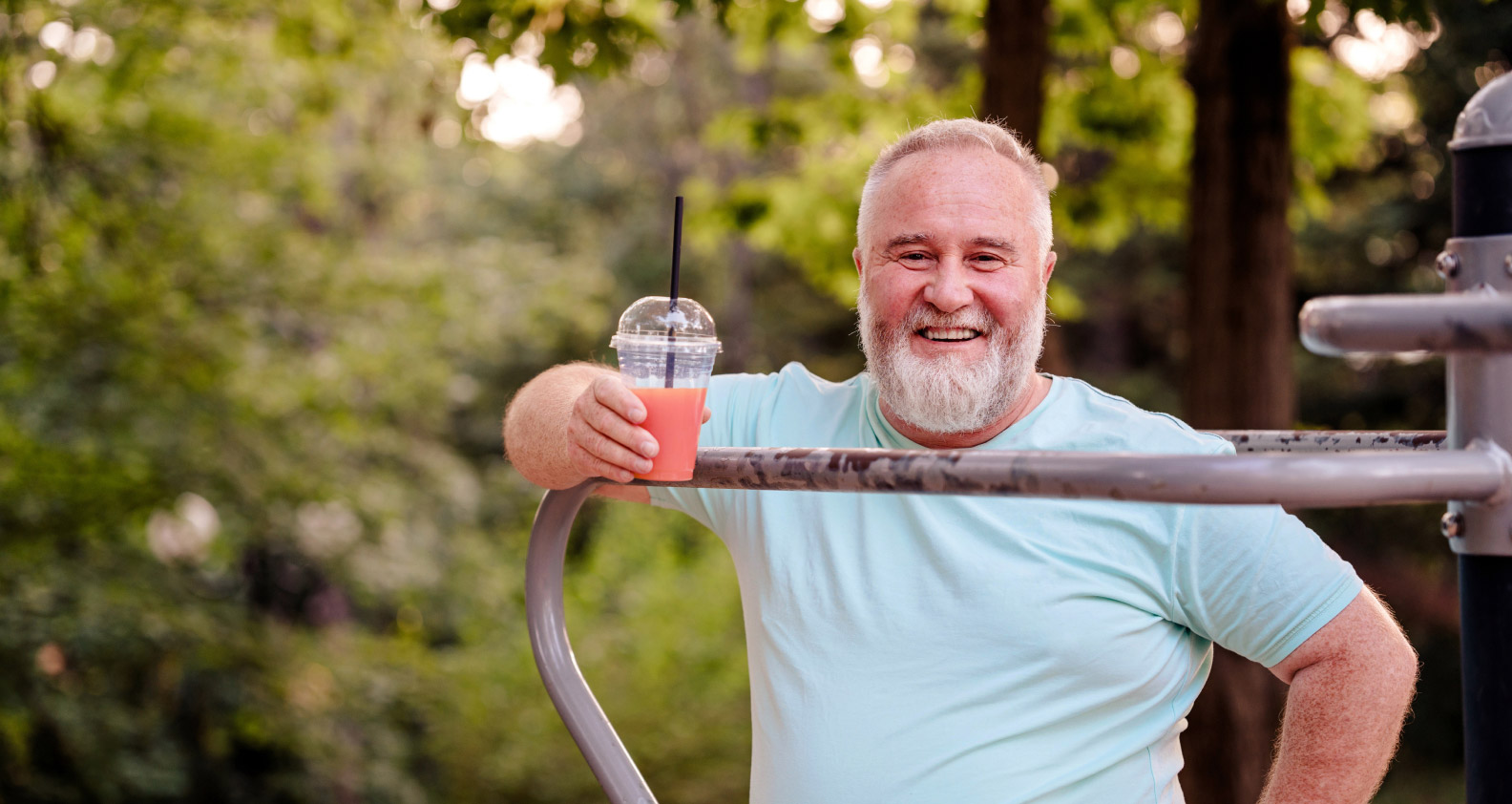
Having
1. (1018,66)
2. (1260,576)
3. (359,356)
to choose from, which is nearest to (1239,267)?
(1018,66)

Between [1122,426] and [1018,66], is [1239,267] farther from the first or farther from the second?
Result: [1122,426]

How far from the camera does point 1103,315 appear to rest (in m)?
15.1

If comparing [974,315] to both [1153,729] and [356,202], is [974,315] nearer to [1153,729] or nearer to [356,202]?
[1153,729]

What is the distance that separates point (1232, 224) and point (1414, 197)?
315 inches

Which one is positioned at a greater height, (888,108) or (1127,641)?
(888,108)

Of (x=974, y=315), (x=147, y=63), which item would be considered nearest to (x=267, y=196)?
(x=147, y=63)

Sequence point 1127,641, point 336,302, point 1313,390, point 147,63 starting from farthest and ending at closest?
point 1313,390
point 336,302
point 147,63
point 1127,641

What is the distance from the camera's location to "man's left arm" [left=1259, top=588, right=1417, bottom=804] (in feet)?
5.01

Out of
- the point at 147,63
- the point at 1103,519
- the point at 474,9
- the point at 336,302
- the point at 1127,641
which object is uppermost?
the point at 147,63

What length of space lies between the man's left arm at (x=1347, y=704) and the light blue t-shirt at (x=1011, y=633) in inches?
1.6

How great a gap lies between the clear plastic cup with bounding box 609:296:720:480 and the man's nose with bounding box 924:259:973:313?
42cm

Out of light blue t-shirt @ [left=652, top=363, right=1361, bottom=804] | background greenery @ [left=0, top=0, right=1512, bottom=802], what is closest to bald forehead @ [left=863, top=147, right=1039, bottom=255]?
light blue t-shirt @ [left=652, top=363, right=1361, bottom=804]

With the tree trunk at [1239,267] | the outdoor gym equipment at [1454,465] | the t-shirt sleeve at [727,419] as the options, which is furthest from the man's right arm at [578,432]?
the tree trunk at [1239,267]

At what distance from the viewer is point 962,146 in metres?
1.86
